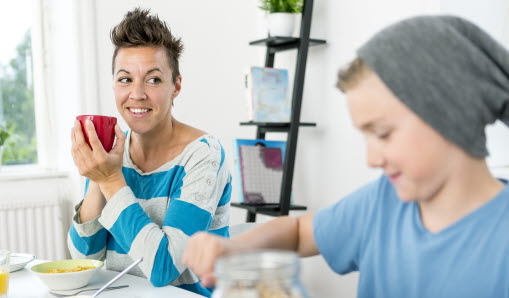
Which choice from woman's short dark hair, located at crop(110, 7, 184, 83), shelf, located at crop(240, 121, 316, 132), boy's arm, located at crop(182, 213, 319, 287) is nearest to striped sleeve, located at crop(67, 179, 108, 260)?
woman's short dark hair, located at crop(110, 7, 184, 83)

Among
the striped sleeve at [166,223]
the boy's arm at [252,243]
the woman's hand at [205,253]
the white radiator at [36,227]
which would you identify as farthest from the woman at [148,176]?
the white radiator at [36,227]

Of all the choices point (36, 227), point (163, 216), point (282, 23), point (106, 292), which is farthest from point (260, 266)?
point (36, 227)

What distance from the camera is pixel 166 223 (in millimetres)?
1350

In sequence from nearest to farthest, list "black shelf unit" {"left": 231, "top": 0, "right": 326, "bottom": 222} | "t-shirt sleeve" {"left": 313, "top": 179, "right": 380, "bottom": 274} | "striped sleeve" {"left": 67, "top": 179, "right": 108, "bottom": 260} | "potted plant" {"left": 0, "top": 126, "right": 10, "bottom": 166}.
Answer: "t-shirt sleeve" {"left": 313, "top": 179, "right": 380, "bottom": 274} → "striped sleeve" {"left": 67, "top": 179, "right": 108, "bottom": 260} → "black shelf unit" {"left": 231, "top": 0, "right": 326, "bottom": 222} → "potted plant" {"left": 0, "top": 126, "right": 10, "bottom": 166}

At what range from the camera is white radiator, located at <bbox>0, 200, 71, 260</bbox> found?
271cm

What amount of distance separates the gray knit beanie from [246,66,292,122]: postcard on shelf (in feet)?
6.43

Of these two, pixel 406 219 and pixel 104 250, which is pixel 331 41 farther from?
pixel 406 219

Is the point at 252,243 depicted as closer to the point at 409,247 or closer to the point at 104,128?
the point at 409,247

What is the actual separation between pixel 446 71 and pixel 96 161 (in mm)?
912

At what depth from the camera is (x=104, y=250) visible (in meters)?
1.52

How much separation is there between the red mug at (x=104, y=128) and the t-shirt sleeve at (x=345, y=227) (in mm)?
621

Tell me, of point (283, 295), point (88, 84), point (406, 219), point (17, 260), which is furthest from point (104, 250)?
point (88, 84)

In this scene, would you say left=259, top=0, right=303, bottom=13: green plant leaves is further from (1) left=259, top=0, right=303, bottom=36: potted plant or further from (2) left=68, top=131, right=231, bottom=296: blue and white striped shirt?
(2) left=68, top=131, right=231, bottom=296: blue and white striped shirt

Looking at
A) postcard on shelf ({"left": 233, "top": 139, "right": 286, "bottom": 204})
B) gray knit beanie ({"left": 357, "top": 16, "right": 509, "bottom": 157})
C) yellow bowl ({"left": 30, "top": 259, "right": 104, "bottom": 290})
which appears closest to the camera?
gray knit beanie ({"left": 357, "top": 16, "right": 509, "bottom": 157})
